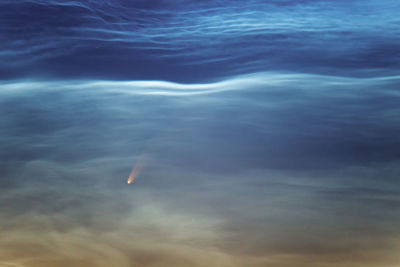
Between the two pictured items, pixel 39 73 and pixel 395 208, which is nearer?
pixel 395 208

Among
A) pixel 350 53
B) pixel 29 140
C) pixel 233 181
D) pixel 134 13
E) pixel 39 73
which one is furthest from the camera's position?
pixel 134 13

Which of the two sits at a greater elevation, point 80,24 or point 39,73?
point 80,24

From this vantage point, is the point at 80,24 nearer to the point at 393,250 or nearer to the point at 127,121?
the point at 127,121

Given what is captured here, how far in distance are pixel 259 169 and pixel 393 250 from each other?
0.89m

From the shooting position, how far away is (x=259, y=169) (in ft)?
8.34

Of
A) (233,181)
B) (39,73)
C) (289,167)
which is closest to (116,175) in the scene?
(233,181)

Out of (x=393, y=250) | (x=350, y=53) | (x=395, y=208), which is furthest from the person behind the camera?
(x=350, y=53)

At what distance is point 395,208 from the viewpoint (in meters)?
2.13

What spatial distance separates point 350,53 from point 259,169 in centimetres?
295

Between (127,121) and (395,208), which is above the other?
(127,121)

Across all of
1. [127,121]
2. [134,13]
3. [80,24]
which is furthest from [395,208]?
[134,13]

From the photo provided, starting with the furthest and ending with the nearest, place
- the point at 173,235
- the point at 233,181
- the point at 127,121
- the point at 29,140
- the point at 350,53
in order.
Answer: the point at 350,53, the point at 127,121, the point at 29,140, the point at 233,181, the point at 173,235

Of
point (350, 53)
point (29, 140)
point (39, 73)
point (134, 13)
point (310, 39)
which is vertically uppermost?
point (134, 13)

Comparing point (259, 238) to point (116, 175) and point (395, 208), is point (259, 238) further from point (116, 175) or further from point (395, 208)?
point (116, 175)
